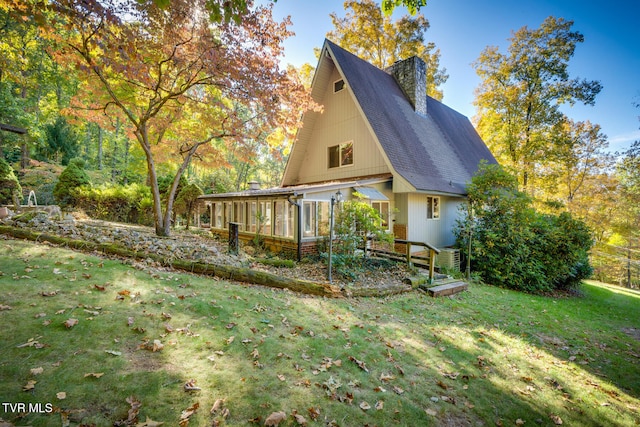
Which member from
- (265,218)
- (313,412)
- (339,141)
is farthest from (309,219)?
(313,412)

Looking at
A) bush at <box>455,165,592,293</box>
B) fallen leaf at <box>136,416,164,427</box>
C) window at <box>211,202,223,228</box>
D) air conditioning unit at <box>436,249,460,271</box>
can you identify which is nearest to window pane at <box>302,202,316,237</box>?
air conditioning unit at <box>436,249,460,271</box>

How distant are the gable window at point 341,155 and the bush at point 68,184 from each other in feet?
47.7

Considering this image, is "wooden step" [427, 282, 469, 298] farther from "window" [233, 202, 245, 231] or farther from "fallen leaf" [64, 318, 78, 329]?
"window" [233, 202, 245, 231]

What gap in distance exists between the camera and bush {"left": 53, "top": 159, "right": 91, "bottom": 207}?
48.2ft

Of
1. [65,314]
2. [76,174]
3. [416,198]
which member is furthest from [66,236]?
[76,174]

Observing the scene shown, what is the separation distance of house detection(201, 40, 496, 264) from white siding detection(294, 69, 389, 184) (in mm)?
46

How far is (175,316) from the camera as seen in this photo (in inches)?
140

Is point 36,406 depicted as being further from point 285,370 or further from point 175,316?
point 285,370

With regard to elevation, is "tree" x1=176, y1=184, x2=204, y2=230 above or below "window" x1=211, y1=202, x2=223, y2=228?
above

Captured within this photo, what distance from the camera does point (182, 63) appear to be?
7.84 metres

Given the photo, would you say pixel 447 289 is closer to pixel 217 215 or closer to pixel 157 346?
pixel 157 346

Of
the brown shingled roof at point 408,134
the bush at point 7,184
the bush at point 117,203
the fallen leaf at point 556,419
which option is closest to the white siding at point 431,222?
the brown shingled roof at point 408,134

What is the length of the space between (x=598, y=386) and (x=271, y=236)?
9250mm

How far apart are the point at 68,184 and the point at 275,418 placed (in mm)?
19020
